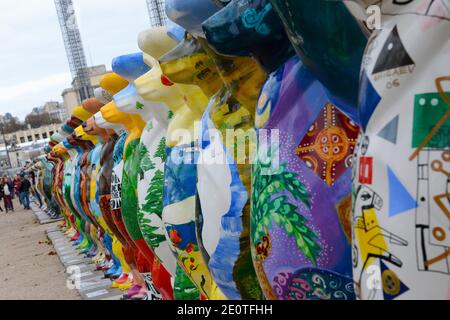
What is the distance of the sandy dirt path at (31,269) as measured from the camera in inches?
295

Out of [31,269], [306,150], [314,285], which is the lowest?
[31,269]

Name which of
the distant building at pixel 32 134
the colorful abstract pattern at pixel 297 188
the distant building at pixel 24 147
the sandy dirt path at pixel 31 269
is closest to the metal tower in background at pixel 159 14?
the colorful abstract pattern at pixel 297 188

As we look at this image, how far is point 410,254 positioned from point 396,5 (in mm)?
558

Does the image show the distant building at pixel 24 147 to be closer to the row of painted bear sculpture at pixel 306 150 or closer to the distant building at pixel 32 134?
the distant building at pixel 32 134

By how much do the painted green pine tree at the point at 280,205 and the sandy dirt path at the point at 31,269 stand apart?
4948 mm

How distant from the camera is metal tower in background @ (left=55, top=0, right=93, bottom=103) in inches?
2822

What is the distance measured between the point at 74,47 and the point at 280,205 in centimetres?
7666

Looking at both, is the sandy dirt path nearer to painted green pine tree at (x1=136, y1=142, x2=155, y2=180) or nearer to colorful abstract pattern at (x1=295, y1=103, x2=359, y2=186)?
painted green pine tree at (x1=136, y1=142, x2=155, y2=180)

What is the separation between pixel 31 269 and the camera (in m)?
9.70

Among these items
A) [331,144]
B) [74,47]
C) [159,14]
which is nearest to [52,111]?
[74,47]

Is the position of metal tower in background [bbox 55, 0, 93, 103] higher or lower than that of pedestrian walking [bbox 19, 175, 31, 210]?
higher

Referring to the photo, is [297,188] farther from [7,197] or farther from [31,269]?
[7,197]

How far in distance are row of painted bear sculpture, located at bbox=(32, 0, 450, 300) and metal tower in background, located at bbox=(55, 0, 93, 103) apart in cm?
6910

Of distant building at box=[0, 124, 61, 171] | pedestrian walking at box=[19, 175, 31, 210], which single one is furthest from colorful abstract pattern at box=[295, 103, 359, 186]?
distant building at box=[0, 124, 61, 171]
